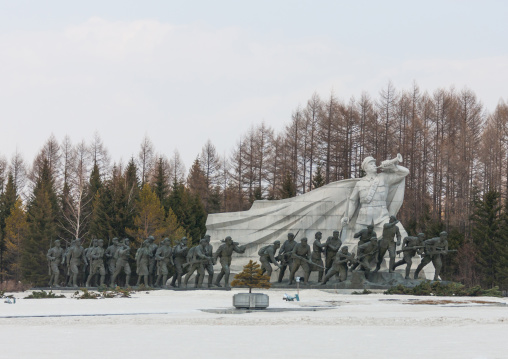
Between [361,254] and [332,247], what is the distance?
3.09 feet

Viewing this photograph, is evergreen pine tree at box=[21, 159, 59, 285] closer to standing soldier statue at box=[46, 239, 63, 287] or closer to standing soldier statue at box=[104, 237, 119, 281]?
standing soldier statue at box=[46, 239, 63, 287]

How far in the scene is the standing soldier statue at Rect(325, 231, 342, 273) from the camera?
77.0ft

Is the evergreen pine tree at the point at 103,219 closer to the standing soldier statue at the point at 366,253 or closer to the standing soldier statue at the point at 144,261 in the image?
the standing soldier statue at the point at 144,261

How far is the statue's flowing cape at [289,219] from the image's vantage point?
27.3 metres

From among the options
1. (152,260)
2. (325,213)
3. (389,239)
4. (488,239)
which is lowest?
(152,260)

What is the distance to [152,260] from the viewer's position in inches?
999

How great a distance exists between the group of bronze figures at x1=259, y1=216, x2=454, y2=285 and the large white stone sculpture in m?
2.68

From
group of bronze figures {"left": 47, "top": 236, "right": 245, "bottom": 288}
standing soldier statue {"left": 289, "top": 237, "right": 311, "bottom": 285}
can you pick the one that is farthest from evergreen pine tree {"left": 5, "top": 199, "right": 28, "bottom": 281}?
standing soldier statue {"left": 289, "top": 237, "right": 311, "bottom": 285}

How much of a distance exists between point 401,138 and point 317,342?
3963 cm

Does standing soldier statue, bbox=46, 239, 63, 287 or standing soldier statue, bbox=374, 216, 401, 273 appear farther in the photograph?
standing soldier statue, bbox=46, 239, 63, 287

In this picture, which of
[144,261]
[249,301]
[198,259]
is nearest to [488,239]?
[198,259]

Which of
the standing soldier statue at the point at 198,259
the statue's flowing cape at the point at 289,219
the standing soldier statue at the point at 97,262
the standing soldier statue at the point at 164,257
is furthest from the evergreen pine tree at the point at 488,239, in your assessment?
the standing soldier statue at the point at 97,262

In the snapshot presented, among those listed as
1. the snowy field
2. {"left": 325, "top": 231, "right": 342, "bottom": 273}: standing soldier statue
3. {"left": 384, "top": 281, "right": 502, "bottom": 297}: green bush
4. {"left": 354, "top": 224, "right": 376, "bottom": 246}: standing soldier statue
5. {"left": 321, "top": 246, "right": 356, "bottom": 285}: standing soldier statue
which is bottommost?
the snowy field

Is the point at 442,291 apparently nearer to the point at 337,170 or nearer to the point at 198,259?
the point at 198,259
